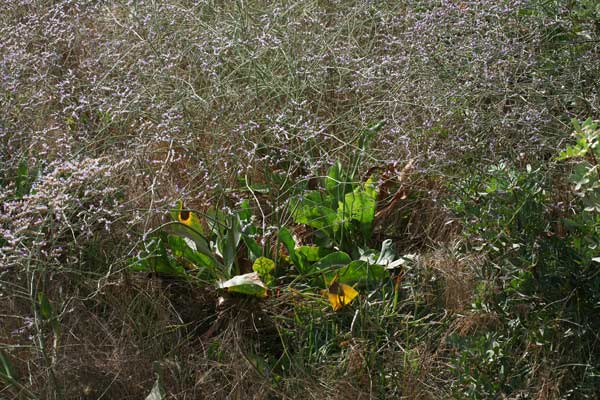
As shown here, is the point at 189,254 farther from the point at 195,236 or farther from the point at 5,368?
the point at 5,368

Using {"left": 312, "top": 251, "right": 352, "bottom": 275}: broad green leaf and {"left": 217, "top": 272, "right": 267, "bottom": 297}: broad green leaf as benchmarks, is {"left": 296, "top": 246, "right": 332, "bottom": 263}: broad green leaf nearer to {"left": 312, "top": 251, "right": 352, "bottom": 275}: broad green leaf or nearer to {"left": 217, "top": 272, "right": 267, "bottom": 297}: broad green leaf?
{"left": 312, "top": 251, "right": 352, "bottom": 275}: broad green leaf

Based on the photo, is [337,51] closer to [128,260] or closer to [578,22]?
[578,22]

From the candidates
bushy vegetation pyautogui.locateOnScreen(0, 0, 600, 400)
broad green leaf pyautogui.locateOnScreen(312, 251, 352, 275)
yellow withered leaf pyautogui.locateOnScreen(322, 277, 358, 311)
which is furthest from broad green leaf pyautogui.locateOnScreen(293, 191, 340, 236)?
yellow withered leaf pyautogui.locateOnScreen(322, 277, 358, 311)

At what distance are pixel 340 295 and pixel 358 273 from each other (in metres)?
0.16

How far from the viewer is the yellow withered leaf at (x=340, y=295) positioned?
265cm

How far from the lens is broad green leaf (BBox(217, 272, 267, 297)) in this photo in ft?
8.74

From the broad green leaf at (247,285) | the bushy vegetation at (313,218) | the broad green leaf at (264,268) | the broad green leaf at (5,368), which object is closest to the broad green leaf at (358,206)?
the bushy vegetation at (313,218)

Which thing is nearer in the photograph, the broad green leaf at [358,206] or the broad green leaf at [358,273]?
the broad green leaf at [358,273]

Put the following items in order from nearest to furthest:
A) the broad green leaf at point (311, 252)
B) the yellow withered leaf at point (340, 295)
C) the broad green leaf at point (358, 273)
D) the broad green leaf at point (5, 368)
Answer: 1. the broad green leaf at point (5, 368)
2. the yellow withered leaf at point (340, 295)
3. the broad green leaf at point (358, 273)
4. the broad green leaf at point (311, 252)

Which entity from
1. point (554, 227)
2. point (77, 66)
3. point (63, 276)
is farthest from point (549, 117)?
point (77, 66)

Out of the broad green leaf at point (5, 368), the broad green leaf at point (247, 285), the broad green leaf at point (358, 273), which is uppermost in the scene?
the broad green leaf at point (5, 368)

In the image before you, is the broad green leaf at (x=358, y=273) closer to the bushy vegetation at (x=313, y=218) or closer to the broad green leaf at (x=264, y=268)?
the bushy vegetation at (x=313, y=218)

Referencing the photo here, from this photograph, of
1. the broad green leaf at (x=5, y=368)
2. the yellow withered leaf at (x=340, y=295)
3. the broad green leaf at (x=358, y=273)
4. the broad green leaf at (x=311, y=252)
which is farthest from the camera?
the broad green leaf at (x=311, y=252)

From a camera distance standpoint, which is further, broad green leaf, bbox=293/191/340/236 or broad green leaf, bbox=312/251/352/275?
broad green leaf, bbox=293/191/340/236
